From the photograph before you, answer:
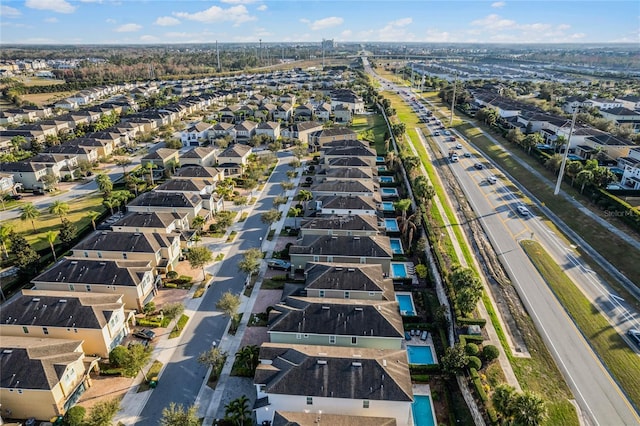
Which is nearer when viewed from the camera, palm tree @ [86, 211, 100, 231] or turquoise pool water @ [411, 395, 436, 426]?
turquoise pool water @ [411, 395, 436, 426]

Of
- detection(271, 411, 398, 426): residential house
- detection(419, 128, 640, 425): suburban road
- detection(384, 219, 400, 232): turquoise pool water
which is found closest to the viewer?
detection(271, 411, 398, 426): residential house

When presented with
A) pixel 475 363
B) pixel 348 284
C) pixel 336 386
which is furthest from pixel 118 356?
pixel 475 363

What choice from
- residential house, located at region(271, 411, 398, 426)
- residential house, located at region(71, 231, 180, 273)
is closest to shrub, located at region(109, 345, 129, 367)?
residential house, located at region(71, 231, 180, 273)

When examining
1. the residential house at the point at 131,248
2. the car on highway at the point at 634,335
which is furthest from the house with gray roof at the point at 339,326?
the car on highway at the point at 634,335

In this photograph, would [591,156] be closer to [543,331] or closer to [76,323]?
[543,331]

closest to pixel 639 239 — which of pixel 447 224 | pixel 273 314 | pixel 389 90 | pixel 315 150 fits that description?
pixel 447 224

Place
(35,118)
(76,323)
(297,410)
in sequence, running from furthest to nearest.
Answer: (35,118), (76,323), (297,410)

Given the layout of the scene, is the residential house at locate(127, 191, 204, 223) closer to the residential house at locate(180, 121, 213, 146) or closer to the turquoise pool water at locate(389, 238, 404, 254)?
the turquoise pool water at locate(389, 238, 404, 254)
